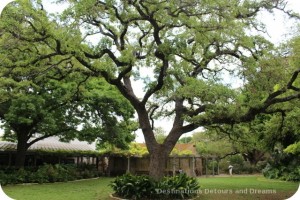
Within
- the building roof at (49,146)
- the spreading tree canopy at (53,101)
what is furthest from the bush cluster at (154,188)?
the building roof at (49,146)

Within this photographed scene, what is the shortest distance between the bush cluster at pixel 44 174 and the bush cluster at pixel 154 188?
6659 mm

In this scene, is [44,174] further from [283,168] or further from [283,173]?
[283,168]

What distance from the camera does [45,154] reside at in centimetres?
1961

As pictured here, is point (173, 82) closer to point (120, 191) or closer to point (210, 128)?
point (210, 128)

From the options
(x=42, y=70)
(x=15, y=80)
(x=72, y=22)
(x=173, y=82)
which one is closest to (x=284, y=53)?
(x=173, y=82)

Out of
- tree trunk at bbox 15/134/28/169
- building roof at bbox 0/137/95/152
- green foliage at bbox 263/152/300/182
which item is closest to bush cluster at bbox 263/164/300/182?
green foliage at bbox 263/152/300/182

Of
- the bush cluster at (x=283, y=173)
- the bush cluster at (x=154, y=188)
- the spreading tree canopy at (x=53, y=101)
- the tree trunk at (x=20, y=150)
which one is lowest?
the bush cluster at (x=154, y=188)

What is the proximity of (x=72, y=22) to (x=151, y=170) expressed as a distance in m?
5.32

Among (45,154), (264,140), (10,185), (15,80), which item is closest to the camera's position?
(15,80)

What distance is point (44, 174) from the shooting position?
55.9ft

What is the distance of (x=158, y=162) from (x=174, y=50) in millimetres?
3762

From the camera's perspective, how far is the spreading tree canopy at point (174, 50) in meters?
9.38

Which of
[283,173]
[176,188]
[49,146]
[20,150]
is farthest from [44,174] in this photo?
[283,173]

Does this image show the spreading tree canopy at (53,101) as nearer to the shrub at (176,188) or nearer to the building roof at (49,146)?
the building roof at (49,146)
